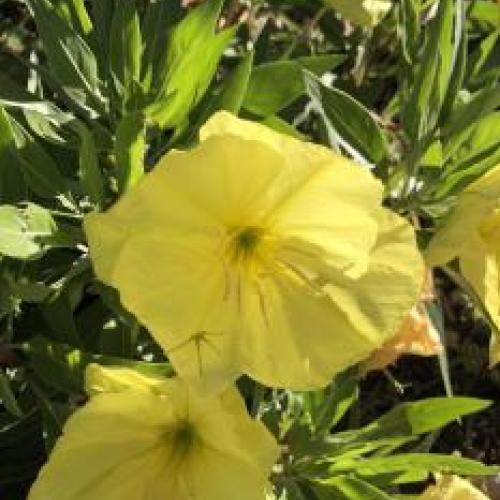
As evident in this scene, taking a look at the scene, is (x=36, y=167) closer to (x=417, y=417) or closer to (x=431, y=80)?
(x=431, y=80)

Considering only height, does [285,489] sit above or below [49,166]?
below

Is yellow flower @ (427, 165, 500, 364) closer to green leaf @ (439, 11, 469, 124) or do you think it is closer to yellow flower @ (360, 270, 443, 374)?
yellow flower @ (360, 270, 443, 374)

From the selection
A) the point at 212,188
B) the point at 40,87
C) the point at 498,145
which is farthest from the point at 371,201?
the point at 40,87

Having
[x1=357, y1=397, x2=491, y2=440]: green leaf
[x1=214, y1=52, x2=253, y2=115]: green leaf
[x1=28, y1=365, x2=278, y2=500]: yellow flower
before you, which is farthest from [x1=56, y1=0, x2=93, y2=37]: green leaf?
[x1=357, y1=397, x2=491, y2=440]: green leaf

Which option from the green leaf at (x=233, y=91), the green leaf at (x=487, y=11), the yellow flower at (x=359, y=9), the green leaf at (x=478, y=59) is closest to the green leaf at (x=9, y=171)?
the green leaf at (x=233, y=91)

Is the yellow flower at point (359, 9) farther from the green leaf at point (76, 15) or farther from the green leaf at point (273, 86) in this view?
the green leaf at point (76, 15)

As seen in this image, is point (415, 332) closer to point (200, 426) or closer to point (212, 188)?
point (200, 426)
